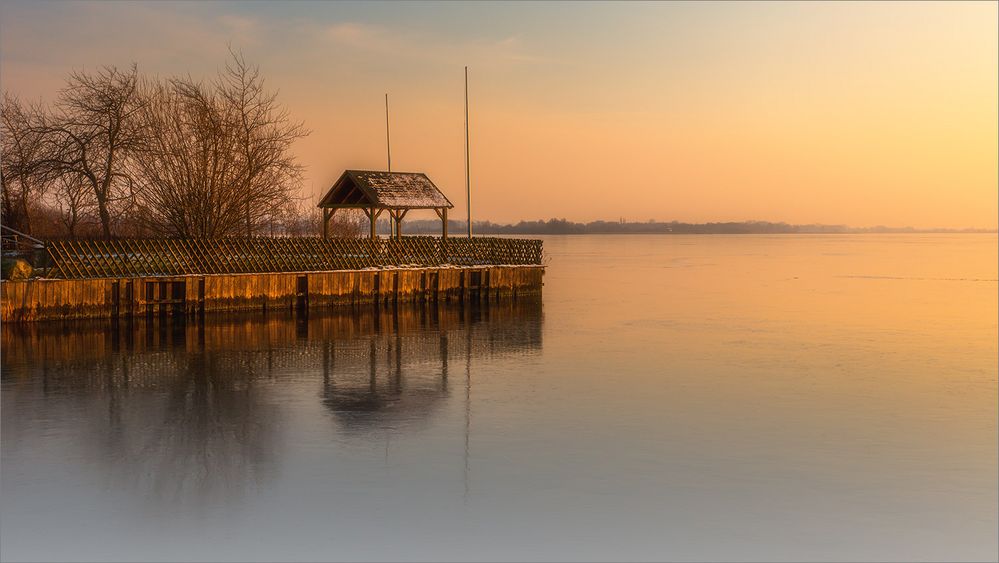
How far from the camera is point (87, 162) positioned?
129 feet

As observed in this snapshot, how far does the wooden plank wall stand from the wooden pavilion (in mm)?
2643

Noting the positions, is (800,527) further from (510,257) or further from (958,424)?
(510,257)

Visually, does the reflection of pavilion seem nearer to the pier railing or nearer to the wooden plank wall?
the wooden plank wall

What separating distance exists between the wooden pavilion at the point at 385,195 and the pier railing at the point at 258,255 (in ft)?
4.46

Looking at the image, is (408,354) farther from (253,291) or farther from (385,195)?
(385,195)

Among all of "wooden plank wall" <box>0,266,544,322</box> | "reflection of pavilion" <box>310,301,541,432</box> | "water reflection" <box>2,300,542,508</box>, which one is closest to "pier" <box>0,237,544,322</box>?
"wooden plank wall" <box>0,266,544,322</box>

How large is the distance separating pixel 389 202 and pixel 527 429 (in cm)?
2427

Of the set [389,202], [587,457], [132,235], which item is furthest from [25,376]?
[132,235]

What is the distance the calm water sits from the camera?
28.7 feet

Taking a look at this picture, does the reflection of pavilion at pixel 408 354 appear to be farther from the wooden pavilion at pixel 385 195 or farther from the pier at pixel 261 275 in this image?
the wooden pavilion at pixel 385 195

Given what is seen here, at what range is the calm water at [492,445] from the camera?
345 inches

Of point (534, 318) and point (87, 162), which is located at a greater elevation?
point (87, 162)

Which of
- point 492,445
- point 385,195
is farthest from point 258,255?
point 492,445

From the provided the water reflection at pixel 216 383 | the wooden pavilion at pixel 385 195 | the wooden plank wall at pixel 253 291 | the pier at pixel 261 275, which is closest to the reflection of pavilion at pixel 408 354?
the water reflection at pixel 216 383
